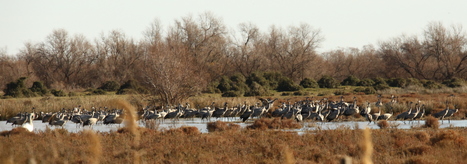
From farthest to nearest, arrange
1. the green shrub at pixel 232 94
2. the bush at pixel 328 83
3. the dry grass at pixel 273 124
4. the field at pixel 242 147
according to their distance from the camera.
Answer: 1. the bush at pixel 328 83
2. the green shrub at pixel 232 94
3. the dry grass at pixel 273 124
4. the field at pixel 242 147

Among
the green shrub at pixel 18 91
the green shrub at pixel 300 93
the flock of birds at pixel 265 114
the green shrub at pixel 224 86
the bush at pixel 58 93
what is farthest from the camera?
the bush at pixel 58 93

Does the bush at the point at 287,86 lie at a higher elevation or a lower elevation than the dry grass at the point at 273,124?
higher

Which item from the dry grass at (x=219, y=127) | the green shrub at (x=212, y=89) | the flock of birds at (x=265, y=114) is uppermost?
the green shrub at (x=212, y=89)

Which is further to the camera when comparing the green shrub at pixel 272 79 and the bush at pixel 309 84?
the bush at pixel 309 84

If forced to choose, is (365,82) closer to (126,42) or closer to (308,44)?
(308,44)

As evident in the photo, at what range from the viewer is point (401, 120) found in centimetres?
2814

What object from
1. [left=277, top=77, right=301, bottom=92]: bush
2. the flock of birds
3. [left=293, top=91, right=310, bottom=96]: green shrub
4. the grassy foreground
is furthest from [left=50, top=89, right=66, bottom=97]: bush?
the grassy foreground

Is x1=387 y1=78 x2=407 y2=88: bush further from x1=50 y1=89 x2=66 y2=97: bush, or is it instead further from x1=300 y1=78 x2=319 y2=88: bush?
x1=50 y1=89 x2=66 y2=97: bush

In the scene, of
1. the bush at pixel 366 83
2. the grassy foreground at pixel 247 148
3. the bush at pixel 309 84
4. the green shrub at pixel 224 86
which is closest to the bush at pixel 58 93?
the green shrub at pixel 224 86

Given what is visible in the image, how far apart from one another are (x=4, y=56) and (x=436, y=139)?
3616 inches

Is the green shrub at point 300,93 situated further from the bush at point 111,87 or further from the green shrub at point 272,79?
the bush at point 111,87

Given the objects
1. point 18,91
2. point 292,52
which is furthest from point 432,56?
point 18,91

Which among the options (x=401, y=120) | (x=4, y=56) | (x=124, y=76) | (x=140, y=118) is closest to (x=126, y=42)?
(x=124, y=76)

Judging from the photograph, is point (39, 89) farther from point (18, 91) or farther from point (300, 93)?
point (300, 93)
